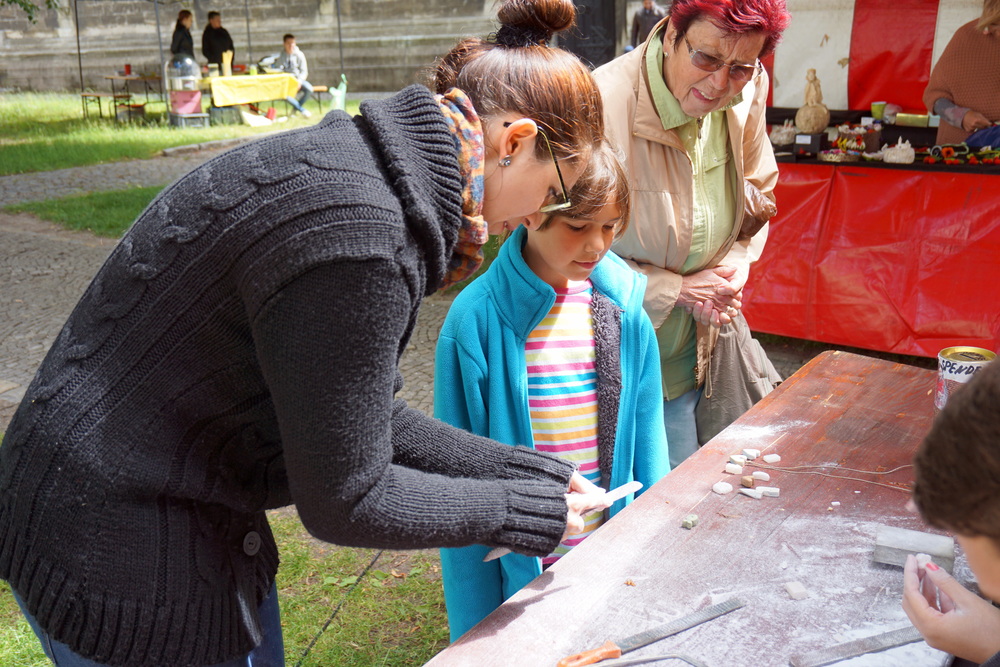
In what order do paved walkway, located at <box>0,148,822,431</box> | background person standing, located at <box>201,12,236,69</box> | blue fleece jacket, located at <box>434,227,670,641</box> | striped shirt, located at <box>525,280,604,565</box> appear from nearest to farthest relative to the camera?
1. blue fleece jacket, located at <box>434,227,670,641</box>
2. striped shirt, located at <box>525,280,604,565</box>
3. paved walkway, located at <box>0,148,822,431</box>
4. background person standing, located at <box>201,12,236,69</box>

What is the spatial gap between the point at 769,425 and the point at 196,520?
145 centimetres

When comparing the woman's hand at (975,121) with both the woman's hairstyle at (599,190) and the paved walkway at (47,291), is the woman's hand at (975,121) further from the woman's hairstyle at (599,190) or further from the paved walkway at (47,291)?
the woman's hairstyle at (599,190)

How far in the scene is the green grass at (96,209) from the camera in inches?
322

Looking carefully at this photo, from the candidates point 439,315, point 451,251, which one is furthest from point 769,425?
point 439,315

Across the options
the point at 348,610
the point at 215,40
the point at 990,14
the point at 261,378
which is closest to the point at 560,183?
the point at 261,378

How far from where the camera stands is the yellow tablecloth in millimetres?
14133

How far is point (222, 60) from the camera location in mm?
16234

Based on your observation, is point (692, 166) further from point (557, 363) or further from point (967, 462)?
point (967, 462)

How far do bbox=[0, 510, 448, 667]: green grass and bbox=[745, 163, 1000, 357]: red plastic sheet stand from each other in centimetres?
279

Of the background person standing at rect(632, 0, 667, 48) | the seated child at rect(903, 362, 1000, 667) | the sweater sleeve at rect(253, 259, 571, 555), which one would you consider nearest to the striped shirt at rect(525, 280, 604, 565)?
the sweater sleeve at rect(253, 259, 571, 555)

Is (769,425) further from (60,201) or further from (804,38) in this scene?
(60,201)

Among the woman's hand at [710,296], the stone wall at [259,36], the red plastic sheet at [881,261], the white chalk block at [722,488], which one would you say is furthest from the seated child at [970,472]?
the stone wall at [259,36]

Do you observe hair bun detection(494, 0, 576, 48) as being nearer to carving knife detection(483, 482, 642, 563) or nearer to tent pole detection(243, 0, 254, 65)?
carving knife detection(483, 482, 642, 563)

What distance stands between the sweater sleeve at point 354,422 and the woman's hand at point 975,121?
469 cm
